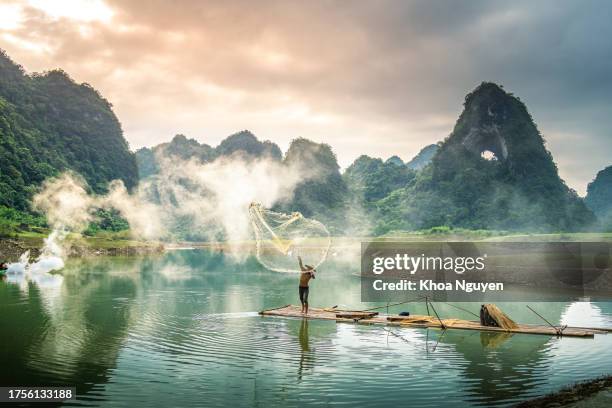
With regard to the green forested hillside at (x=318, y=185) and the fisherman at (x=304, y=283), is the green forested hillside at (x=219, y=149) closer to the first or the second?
the green forested hillside at (x=318, y=185)

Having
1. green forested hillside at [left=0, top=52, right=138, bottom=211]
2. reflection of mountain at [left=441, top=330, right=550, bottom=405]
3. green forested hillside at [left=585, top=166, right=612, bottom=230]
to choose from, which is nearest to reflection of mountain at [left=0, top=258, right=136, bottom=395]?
reflection of mountain at [left=441, top=330, right=550, bottom=405]

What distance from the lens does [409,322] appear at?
1852 cm

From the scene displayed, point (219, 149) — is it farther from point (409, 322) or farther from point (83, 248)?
point (409, 322)

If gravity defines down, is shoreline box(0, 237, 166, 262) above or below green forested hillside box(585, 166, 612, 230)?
below

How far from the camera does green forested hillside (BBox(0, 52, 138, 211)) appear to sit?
3282 inches

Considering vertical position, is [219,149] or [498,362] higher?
[219,149]

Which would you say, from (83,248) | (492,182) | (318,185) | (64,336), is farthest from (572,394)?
(318,185)

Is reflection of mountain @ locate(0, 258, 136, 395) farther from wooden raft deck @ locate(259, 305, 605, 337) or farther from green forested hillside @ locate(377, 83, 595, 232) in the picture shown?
green forested hillside @ locate(377, 83, 595, 232)

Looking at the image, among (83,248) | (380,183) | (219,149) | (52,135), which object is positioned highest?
(219,149)

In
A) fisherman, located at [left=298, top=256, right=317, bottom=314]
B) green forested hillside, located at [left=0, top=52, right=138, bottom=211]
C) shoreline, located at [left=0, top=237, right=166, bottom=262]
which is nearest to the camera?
fisherman, located at [left=298, top=256, right=317, bottom=314]

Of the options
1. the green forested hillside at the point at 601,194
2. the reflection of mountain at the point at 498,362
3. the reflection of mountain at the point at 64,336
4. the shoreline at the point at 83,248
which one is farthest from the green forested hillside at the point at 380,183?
the reflection of mountain at the point at 498,362

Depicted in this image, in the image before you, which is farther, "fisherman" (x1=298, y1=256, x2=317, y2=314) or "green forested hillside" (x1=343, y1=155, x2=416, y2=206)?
"green forested hillside" (x1=343, y1=155, x2=416, y2=206)

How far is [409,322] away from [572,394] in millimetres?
8128

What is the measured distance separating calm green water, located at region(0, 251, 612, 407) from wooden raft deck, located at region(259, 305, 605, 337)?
254 mm
